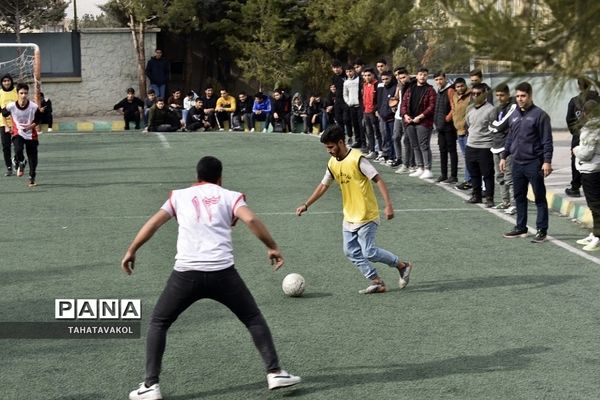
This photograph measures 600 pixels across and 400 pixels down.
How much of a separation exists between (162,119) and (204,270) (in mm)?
25144

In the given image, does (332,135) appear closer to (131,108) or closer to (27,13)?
(131,108)

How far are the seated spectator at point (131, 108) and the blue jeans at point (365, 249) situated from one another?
2407cm

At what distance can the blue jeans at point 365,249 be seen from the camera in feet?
35.3

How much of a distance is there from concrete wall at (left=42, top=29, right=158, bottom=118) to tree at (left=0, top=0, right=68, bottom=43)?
→ 308 centimetres

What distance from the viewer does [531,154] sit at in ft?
44.9

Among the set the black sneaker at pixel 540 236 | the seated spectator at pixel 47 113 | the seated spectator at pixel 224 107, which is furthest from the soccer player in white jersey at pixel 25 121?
the seated spectator at pixel 224 107

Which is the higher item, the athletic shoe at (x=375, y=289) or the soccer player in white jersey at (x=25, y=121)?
the soccer player in white jersey at (x=25, y=121)

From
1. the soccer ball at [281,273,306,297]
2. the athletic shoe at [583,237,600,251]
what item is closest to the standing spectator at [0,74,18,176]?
the soccer ball at [281,273,306,297]

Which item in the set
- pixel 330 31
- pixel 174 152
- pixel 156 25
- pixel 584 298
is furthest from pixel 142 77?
pixel 584 298

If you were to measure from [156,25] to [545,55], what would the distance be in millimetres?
36193

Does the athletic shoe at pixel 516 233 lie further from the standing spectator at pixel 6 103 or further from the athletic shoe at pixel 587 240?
the standing spectator at pixel 6 103

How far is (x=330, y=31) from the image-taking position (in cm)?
3869

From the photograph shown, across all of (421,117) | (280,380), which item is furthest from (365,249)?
(421,117)

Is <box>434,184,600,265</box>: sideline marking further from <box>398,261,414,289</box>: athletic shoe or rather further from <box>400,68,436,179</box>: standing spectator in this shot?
<box>398,261,414,289</box>: athletic shoe
